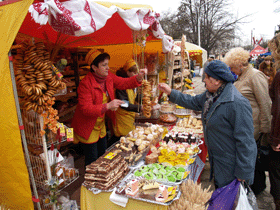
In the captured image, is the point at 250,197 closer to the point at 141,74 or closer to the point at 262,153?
the point at 262,153

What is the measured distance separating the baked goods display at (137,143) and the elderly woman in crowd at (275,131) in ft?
5.25

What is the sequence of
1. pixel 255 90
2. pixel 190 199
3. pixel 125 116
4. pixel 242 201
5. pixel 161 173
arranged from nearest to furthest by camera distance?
pixel 242 201
pixel 190 199
pixel 161 173
pixel 255 90
pixel 125 116

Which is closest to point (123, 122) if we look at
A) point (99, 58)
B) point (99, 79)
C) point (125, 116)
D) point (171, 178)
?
point (125, 116)

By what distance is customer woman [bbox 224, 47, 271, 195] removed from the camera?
9.85 feet

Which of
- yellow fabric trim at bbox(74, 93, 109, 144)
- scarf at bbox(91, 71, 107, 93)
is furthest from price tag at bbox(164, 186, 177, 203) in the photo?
scarf at bbox(91, 71, 107, 93)

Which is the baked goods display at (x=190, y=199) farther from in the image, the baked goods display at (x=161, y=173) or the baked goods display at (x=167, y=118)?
the baked goods display at (x=167, y=118)

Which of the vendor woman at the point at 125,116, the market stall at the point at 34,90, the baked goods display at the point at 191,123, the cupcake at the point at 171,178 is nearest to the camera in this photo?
the market stall at the point at 34,90

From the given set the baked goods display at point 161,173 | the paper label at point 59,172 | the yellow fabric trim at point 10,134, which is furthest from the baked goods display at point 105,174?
the yellow fabric trim at point 10,134

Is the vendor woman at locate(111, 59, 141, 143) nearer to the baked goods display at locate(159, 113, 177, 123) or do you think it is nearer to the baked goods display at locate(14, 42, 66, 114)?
the baked goods display at locate(159, 113, 177, 123)

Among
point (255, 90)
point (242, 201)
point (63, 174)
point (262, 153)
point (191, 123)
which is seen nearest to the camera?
point (242, 201)

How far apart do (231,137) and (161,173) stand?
86 centimetres

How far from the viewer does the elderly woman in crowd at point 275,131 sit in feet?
8.49

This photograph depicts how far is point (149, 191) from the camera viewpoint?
204cm

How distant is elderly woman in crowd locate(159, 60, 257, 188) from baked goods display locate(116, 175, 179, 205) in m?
0.58
